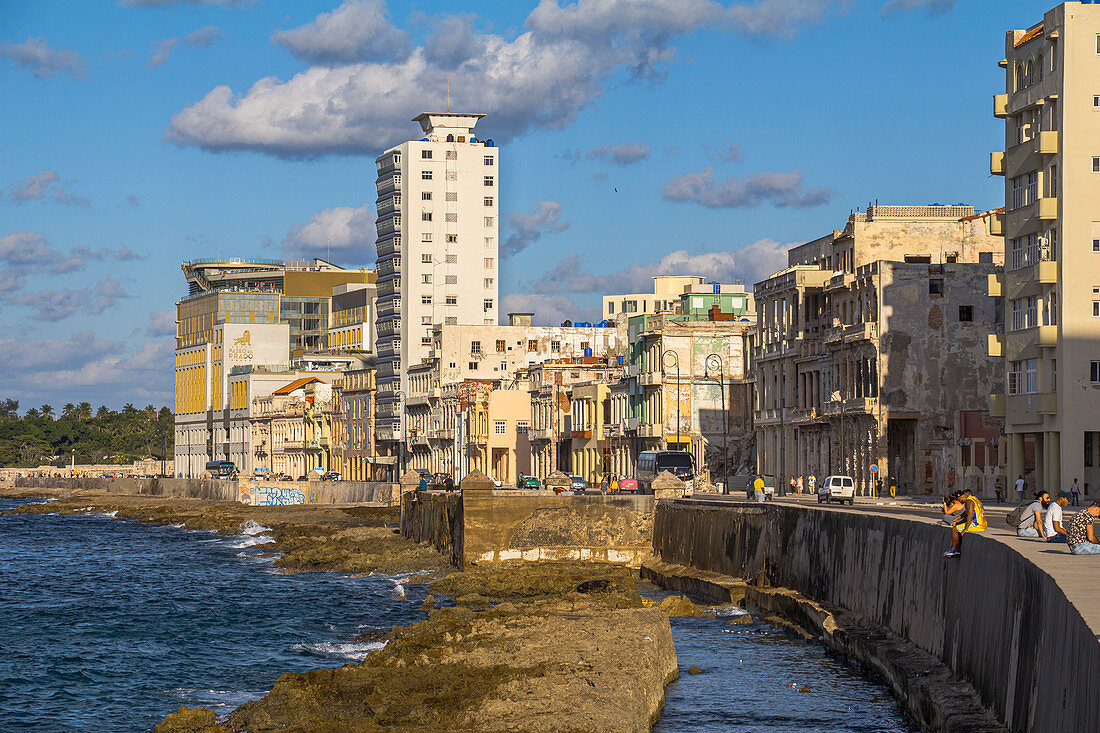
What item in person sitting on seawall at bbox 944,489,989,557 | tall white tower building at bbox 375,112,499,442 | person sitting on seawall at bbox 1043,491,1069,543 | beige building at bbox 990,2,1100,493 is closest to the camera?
person sitting on seawall at bbox 944,489,989,557

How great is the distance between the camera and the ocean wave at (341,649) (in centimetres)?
3766

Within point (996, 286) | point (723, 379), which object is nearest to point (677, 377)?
point (723, 379)

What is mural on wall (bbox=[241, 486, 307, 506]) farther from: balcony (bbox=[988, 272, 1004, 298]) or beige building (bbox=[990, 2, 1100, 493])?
beige building (bbox=[990, 2, 1100, 493])

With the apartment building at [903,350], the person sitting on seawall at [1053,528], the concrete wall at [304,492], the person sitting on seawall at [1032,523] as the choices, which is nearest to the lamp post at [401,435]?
the concrete wall at [304,492]

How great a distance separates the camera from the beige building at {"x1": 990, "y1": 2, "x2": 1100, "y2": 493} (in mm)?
60844

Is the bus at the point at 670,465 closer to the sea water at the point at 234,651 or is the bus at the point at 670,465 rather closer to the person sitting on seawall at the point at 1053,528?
the sea water at the point at 234,651

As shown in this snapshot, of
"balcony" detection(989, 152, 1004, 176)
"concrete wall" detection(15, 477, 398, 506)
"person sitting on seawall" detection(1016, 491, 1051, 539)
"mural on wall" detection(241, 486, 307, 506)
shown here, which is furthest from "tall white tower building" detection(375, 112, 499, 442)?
"person sitting on seawall" detection(1016, 491, 1051, 539)

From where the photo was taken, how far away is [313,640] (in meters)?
41.7

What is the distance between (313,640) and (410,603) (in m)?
8.94

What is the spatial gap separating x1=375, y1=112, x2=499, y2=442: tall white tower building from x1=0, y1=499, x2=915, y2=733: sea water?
305 feet

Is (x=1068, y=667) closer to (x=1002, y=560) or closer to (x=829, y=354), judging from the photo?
(x=1002, y=560)

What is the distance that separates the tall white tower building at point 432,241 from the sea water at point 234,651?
92933 mm

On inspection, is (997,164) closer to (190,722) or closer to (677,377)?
(677,377)

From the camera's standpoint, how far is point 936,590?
29.2 meters
